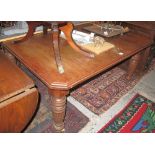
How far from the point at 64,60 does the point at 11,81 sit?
393 millimetres

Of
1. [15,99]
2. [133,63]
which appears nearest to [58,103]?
[15,99]

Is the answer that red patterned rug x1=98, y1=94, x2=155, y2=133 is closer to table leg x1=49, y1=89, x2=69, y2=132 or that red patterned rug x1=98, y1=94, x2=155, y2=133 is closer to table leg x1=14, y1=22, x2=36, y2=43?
table leg x1=49, y1=89, x2=69, y2=132

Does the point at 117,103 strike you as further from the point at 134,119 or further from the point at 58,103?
the point at 58,103

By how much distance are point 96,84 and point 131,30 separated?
2.32 feet

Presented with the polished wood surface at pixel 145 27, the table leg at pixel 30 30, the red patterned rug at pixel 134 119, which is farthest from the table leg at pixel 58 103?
the polished wood surface at pixel 145 27

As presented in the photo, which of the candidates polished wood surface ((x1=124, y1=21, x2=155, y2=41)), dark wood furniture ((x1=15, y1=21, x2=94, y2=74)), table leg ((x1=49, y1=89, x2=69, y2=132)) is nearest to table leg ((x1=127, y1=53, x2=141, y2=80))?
polished wood surface ((x1=124, y1=21, x2=155, y2=41))

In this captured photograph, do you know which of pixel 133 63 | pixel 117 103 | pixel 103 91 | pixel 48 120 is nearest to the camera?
pixel 48 120

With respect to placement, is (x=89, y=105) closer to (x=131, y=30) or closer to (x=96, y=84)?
(x=96, y=84)

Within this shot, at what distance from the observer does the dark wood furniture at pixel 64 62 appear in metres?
1.08

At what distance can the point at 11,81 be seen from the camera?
104 centimetres
